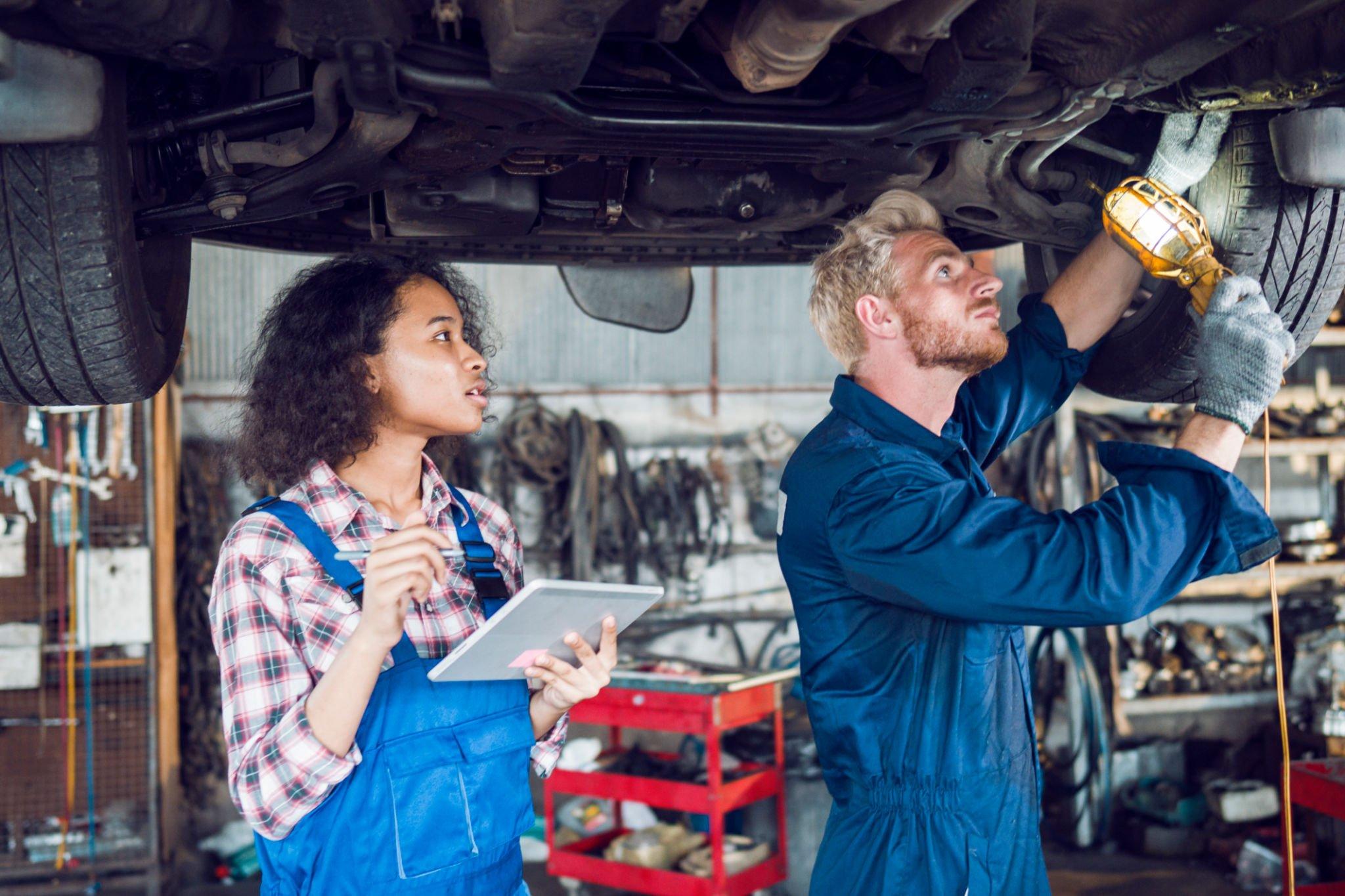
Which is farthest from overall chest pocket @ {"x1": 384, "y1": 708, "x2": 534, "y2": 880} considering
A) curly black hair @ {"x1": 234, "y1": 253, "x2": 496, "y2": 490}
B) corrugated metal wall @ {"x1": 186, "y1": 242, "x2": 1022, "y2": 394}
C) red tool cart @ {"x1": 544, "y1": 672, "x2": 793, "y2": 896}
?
corrugated metal wall @ {"x1": 186, "y1": 242, "x2": 1022, "y2": 394}

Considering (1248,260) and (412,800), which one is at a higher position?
(1248,260)

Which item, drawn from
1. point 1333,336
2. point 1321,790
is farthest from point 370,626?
point 1333,336

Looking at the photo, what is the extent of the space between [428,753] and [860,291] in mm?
1002

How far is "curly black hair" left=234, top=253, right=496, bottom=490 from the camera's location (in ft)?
5.48

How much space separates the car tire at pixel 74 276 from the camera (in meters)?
1.55

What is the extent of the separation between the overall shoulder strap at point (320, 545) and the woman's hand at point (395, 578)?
0.13 meters

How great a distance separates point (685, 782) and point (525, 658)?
8.08 ft

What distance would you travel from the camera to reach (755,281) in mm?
5887

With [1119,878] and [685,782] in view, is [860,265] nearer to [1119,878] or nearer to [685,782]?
[685,782]

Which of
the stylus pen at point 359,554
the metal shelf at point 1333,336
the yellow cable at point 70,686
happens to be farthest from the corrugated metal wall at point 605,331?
the stylus pen at point 359,554

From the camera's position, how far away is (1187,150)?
1850mm

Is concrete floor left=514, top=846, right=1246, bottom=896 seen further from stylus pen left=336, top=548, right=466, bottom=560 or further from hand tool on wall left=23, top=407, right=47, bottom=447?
stylus pen left=336, top=548, right=466, bottom=560

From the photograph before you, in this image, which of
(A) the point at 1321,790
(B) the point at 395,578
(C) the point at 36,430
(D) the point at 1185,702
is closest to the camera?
(B) the point at 395,578

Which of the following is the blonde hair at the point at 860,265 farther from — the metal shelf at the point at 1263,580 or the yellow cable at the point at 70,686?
the yellow cable at the point at 70,686
